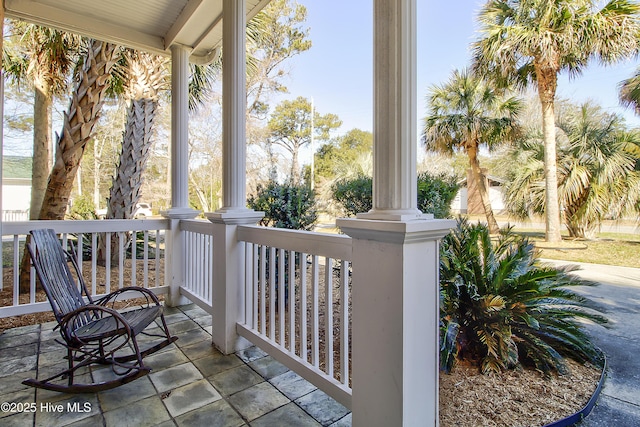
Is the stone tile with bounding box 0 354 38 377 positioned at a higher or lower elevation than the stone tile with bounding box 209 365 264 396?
higher

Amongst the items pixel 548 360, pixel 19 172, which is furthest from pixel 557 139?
pixel 19 172

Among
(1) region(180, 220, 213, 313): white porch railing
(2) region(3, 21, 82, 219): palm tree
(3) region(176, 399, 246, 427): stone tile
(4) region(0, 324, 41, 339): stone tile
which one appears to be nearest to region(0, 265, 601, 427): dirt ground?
(3) region(176, 399, 246, 427): stone tile

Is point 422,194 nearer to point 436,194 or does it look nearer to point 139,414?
point 436,194

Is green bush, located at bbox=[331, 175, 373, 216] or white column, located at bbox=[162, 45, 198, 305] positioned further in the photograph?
green bush, located at bbox=[331, 175, 373, 216]

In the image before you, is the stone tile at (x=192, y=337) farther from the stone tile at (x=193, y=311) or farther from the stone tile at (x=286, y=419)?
the stone tile at (x=286, y=419)

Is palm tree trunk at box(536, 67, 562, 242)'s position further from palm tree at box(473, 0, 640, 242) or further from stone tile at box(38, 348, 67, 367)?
stone tile at box(38, 348, 67, 367)

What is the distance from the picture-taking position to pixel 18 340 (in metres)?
2.76

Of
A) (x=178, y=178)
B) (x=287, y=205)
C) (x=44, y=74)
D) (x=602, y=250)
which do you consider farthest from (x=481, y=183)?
(x=44, y=74)

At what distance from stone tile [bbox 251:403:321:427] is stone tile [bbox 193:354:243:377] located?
634 mm

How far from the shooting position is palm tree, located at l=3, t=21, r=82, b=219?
15.7ft

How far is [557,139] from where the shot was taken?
297 inches

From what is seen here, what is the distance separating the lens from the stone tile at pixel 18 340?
Result: 2.67 metres

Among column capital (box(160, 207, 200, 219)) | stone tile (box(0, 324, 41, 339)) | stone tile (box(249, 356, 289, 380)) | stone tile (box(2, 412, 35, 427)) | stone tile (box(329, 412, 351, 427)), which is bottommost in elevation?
stone tile (box(329, 412, 351, 427))

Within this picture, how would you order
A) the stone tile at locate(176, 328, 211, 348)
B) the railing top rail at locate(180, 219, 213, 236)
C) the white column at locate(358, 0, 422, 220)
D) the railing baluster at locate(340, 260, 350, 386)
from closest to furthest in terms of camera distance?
the white column at locate(358, 0, 422, 220) < the railing baluster at locate(340, 260, 350, 386) < the stone tile at locate(176, 328, 211, 348) < the railing top rail at locate(180, 219, 213, 236)
